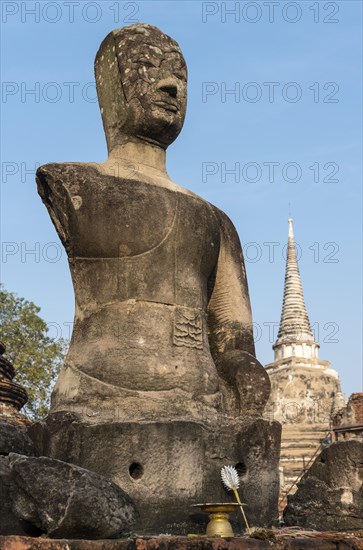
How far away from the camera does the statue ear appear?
691cm

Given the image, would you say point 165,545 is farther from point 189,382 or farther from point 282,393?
point 282,393

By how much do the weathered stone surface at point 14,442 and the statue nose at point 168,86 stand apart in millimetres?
2724

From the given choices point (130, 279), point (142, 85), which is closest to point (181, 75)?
point (142, 85)

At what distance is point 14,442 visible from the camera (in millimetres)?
5660

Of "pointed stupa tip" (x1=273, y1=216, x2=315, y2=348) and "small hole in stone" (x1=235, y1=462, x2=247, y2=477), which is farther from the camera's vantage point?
"pointed stupa tip" (x1=273, y1=216, x2=315, y2=348)

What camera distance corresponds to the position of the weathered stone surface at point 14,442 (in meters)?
5.61

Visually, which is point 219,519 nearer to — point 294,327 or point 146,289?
point 146,289

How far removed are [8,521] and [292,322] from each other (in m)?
47.0

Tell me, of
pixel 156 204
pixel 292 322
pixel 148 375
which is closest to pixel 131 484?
pixel 148 375

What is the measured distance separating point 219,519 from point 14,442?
4.59ft

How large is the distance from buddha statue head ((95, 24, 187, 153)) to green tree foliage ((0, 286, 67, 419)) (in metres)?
22.6

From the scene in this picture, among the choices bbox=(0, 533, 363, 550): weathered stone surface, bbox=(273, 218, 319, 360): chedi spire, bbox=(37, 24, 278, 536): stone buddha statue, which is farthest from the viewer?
bbox=(273, 218, 319, 360): chedi spire

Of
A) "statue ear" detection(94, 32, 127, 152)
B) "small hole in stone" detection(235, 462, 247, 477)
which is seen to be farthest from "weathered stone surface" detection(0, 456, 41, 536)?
"statue ear" detection(94, 32, 127, 152)

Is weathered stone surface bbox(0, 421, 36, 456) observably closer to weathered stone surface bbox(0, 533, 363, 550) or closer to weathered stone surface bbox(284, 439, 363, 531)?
weathered stone surface bbox(0, 533, 363, 550)
